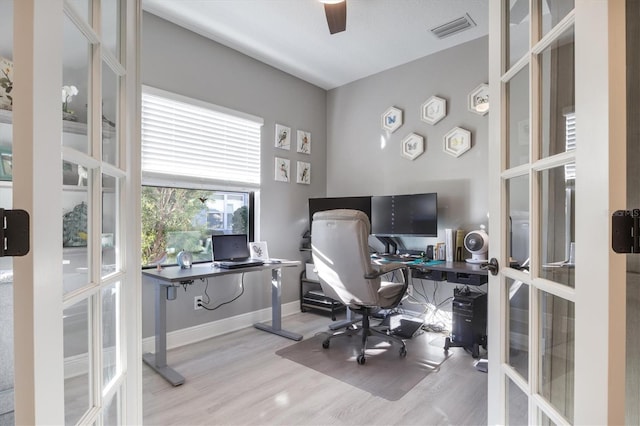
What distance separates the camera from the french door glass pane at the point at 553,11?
3.01ft

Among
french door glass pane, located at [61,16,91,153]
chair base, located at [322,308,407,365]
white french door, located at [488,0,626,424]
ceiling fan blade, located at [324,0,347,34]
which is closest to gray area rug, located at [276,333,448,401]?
chair base, located at [322,308,407,365]

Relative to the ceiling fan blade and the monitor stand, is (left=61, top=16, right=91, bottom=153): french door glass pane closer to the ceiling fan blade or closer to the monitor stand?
the ceiling fan blade

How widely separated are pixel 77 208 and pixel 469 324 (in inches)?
109

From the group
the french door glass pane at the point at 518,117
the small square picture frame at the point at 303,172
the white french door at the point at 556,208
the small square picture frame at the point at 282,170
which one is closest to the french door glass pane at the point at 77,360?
the white french door at the point at 556,208

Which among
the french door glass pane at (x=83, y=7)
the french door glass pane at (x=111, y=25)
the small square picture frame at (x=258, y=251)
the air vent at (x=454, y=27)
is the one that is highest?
the air vent at (x=454, y=27)

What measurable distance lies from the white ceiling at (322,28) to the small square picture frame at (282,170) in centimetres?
106

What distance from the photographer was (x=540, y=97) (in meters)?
1.05

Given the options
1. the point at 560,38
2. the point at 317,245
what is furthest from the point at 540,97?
the point at 317,245

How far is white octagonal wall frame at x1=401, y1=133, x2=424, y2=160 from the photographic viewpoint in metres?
3.61

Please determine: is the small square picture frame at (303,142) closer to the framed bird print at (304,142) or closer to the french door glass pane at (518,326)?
the framed bird print at (304,142)

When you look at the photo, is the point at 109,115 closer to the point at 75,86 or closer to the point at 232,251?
the point at 75,86

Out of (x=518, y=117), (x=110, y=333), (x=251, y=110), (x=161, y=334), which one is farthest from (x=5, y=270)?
(x=251, y=110)

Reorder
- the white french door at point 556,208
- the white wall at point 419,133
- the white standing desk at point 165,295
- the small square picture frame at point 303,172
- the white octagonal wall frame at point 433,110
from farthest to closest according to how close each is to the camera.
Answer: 1. the small square picture frame at point 303,172
2. the white octagonal wall frame at point 433,110
3. the white wall at point 419,133
4. the white standing desk at point 165,295
5. the white french door at point 556,208

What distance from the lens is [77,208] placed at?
0.83 m
